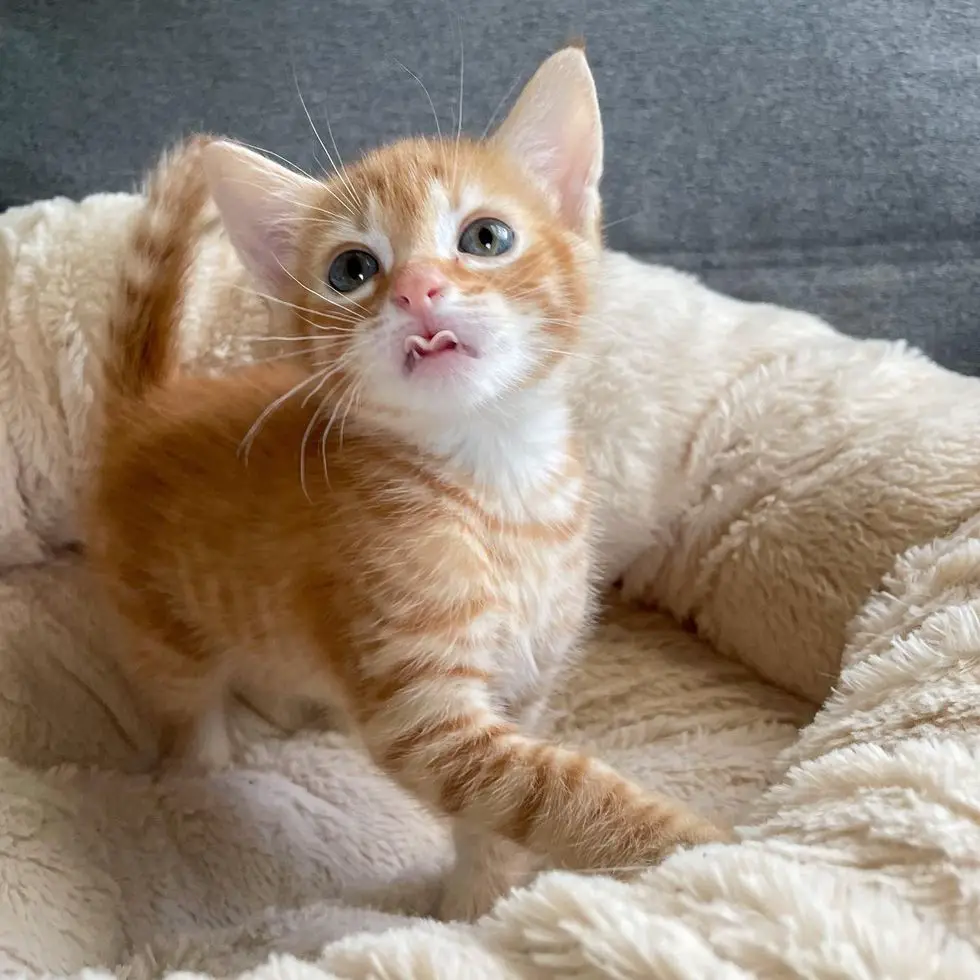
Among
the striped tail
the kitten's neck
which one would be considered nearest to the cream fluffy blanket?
the striped tail

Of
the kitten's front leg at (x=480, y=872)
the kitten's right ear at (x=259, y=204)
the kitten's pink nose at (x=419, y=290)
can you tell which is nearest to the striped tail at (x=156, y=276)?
the kitten's right ear at (x=259, y=204)

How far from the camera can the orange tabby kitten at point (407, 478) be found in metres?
0.80

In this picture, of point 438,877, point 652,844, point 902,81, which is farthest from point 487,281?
point 902,81

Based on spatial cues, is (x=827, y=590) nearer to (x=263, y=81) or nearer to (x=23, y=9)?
(x=263, y=81)

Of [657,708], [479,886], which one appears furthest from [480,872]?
[657,708]

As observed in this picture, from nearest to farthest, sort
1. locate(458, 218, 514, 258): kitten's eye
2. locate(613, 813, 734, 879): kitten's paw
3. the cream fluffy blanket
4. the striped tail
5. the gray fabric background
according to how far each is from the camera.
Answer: the cream fluffy blanket, locate(613, 813, 734, 879): kitten's paw, locate(458, 218, 514, 258): kitten's eye, the striped tail, the gray fabric background

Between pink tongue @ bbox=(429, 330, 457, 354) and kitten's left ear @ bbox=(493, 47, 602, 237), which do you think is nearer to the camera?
pink tongue @ bbox=(429, 330, 457, 354)

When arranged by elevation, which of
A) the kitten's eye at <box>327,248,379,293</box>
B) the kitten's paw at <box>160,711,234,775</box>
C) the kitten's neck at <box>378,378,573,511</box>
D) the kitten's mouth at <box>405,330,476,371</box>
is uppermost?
the kitten's eye at <box>327,248,379,293</box>

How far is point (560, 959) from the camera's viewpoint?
0.58 metres

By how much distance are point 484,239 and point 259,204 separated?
215mm

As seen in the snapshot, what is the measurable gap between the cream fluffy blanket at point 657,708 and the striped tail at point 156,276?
0.43 ft

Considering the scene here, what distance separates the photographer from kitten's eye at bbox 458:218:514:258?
2.83 feet

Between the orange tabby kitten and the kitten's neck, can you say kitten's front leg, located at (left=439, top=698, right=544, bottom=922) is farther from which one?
the kitten's neck

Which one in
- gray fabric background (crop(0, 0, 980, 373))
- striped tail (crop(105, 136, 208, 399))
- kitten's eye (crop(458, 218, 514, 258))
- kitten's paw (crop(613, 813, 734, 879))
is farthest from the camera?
gray fabric background (crop(0, 0, 980, 373))
